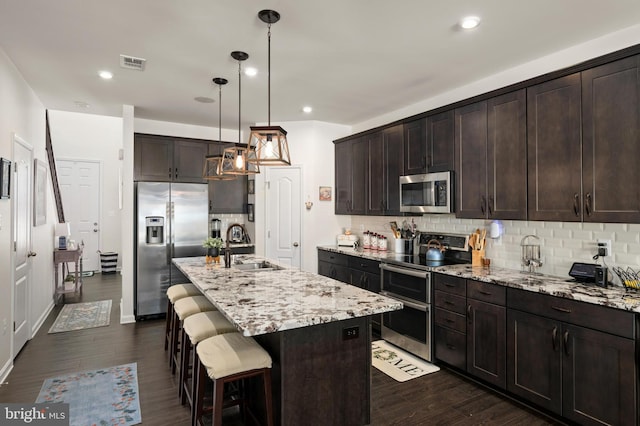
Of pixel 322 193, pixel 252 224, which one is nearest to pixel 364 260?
pixel 322 193

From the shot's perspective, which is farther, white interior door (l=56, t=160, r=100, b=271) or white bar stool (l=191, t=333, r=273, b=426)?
white interior door (l=56, t=160, r=100, b=271)

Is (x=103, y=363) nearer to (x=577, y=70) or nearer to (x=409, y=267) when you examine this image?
(x=409, y=267)

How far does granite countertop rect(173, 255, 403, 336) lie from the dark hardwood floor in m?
0.94

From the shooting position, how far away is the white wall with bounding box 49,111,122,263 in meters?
8.01

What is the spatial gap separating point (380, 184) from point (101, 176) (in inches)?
268

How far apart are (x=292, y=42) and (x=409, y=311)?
277 centimetres

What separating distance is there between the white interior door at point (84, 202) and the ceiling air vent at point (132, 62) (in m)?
5.86

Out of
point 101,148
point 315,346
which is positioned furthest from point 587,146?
point 101,148

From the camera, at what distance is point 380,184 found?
478 cm

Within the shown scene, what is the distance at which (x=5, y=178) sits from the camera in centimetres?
324

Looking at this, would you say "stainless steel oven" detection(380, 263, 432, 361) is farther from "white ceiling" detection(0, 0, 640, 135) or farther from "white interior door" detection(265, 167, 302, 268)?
"white ceiling" detection(0, 0, 640, 135)

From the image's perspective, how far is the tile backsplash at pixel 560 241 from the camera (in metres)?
2.72

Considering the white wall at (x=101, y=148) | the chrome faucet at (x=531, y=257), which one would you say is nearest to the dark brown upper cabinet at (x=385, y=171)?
the chrome faucet at (x=531, y=257)

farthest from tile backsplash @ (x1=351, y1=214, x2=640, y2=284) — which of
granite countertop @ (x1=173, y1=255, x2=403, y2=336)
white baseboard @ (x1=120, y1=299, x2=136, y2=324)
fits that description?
white baseboard @ (x1=120, y1=299, x2=136, y2=324)
